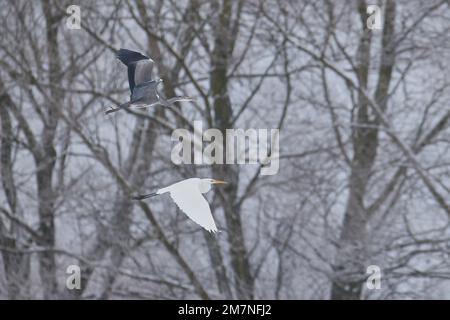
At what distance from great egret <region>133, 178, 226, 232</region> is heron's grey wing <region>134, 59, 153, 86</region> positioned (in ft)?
0.91

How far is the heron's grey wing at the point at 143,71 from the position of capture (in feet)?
9.18

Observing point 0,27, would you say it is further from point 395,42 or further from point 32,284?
point 395,42

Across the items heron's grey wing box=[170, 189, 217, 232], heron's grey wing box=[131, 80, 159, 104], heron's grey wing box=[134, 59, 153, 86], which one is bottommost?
heron's grey wing box=[170, 189, 217, 232]

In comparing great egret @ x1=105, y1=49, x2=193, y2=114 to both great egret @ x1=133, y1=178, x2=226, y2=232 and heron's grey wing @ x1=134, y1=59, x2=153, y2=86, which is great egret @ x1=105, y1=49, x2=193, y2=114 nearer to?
heron's grey wing @ x1=134, y1=59, x2=153, y2=86

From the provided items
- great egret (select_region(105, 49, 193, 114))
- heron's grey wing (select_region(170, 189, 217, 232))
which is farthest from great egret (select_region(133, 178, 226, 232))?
great egret (select_region(105, 49, 193, 114))

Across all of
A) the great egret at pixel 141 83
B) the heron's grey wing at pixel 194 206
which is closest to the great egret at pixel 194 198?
the heron's grey wing at pixel 194 206

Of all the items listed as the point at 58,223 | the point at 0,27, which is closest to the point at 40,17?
the point at 0,27

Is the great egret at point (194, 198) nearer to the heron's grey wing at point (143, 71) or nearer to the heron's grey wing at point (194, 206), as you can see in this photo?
the heron's grey wing at point (194, 206)

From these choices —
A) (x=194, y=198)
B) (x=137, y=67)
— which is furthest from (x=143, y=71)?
(x=194, y=198)

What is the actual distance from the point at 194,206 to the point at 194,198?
2.3 inches

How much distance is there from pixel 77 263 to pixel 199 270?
1.24 meters

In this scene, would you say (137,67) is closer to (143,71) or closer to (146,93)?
(143,71)

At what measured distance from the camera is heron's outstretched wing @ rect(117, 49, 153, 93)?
2.79 m

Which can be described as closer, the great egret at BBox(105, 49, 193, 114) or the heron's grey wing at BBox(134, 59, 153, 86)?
the great egret at BBox(105, 49, 193, 114)
